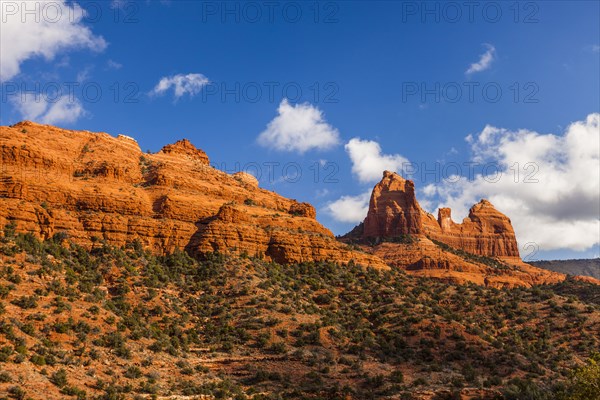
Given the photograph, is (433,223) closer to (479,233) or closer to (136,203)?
(479,233)

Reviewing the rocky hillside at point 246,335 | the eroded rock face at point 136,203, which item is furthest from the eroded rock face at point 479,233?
the rocky hillside at point 246,335

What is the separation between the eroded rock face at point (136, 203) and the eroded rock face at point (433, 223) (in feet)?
221

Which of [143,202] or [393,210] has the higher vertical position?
[393,210]

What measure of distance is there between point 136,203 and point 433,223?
4631 inches

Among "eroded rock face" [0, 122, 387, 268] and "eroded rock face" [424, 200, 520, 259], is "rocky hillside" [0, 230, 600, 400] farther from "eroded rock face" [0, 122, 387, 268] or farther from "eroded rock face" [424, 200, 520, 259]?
"eroded rock face" [424, 200, 520, 259]

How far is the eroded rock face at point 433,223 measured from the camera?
471 feet

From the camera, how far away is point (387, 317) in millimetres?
58281

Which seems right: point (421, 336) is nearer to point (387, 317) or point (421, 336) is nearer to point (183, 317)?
point (387, 317)

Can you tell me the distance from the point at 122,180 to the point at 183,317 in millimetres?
24296

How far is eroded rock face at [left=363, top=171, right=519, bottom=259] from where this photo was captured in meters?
144

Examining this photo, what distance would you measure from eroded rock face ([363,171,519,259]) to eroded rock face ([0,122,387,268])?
67.2 m

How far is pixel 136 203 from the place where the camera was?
62.1 meters

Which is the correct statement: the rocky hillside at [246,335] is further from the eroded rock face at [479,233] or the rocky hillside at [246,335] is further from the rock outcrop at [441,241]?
the eroded rock face at [479,233]

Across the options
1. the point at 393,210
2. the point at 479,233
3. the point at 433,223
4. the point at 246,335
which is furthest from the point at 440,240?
the point at 246,335
